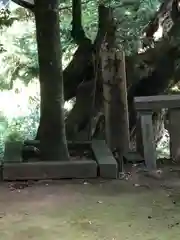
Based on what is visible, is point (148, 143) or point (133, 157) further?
point (133, 157)

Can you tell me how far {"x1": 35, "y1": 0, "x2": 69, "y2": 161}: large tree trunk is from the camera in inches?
172

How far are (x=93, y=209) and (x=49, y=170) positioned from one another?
2.96 ft

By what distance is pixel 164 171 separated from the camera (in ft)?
15.2

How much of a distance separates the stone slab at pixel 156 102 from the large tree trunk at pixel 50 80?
0.79 metres

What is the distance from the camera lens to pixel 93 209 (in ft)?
11.4

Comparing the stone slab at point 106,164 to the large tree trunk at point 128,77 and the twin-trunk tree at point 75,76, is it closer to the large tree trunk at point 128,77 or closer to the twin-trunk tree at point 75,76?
the twin-trunk tree at point 75,76

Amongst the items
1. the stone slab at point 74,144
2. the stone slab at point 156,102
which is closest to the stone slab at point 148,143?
the stone slab at point 156,102

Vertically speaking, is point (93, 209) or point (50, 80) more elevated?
point (50, 80)

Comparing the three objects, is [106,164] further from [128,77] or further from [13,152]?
[128,77]

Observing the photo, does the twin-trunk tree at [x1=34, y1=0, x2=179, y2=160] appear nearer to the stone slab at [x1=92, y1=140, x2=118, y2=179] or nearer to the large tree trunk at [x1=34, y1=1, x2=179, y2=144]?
the large tree trunk at [x1=34, y1=1, x2=179, y2=144]

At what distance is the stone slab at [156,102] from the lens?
15.7 ft

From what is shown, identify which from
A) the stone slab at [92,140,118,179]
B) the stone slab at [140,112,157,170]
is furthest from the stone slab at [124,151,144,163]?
the stone slab at [92,140,118,179]

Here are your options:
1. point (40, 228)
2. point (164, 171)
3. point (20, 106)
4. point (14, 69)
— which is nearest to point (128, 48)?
point (164, 171)

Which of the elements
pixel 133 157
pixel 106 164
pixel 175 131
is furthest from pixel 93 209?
pixel 175 131
